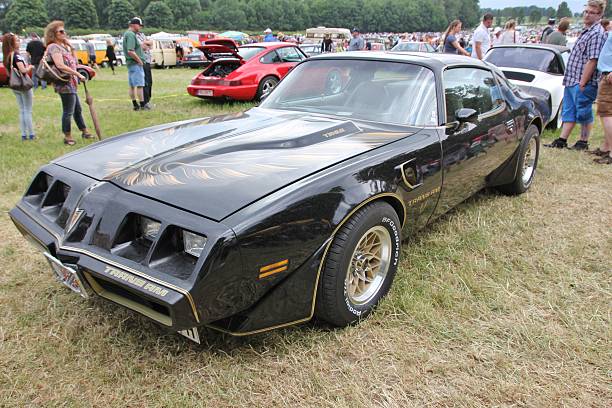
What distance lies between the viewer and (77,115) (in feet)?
21.9

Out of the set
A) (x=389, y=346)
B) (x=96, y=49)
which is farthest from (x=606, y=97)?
(x=96, y=49)

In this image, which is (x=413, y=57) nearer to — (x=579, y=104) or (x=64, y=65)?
(x=579, y=104)

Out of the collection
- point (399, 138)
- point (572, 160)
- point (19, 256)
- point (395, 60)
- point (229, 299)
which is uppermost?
point (395, 60)

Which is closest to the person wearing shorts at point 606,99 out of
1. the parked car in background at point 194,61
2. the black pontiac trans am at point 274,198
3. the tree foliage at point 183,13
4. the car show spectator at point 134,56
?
the black pontiac trans am at point 274,198

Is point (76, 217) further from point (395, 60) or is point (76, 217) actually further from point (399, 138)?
point (395, 60)

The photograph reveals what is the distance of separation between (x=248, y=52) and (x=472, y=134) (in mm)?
8022

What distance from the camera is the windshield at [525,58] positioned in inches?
284

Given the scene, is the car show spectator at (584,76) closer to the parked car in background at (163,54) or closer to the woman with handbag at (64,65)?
the woman with handbag at (64,65)

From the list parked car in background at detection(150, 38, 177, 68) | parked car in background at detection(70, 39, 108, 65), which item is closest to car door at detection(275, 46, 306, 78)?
parked car in background at detection(150, 38, 177, 68)

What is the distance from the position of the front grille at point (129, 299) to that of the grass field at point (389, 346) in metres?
0.38

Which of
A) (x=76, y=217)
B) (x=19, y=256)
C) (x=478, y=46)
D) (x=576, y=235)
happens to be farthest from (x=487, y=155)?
(x=478, y=46)

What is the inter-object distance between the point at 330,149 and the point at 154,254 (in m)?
1.15

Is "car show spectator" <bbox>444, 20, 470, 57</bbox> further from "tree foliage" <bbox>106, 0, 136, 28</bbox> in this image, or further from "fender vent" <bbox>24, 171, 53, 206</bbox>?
"tree foliage" <bbox>106, 0, 136, 28</bbox>

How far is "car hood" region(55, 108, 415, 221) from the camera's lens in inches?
83.7
